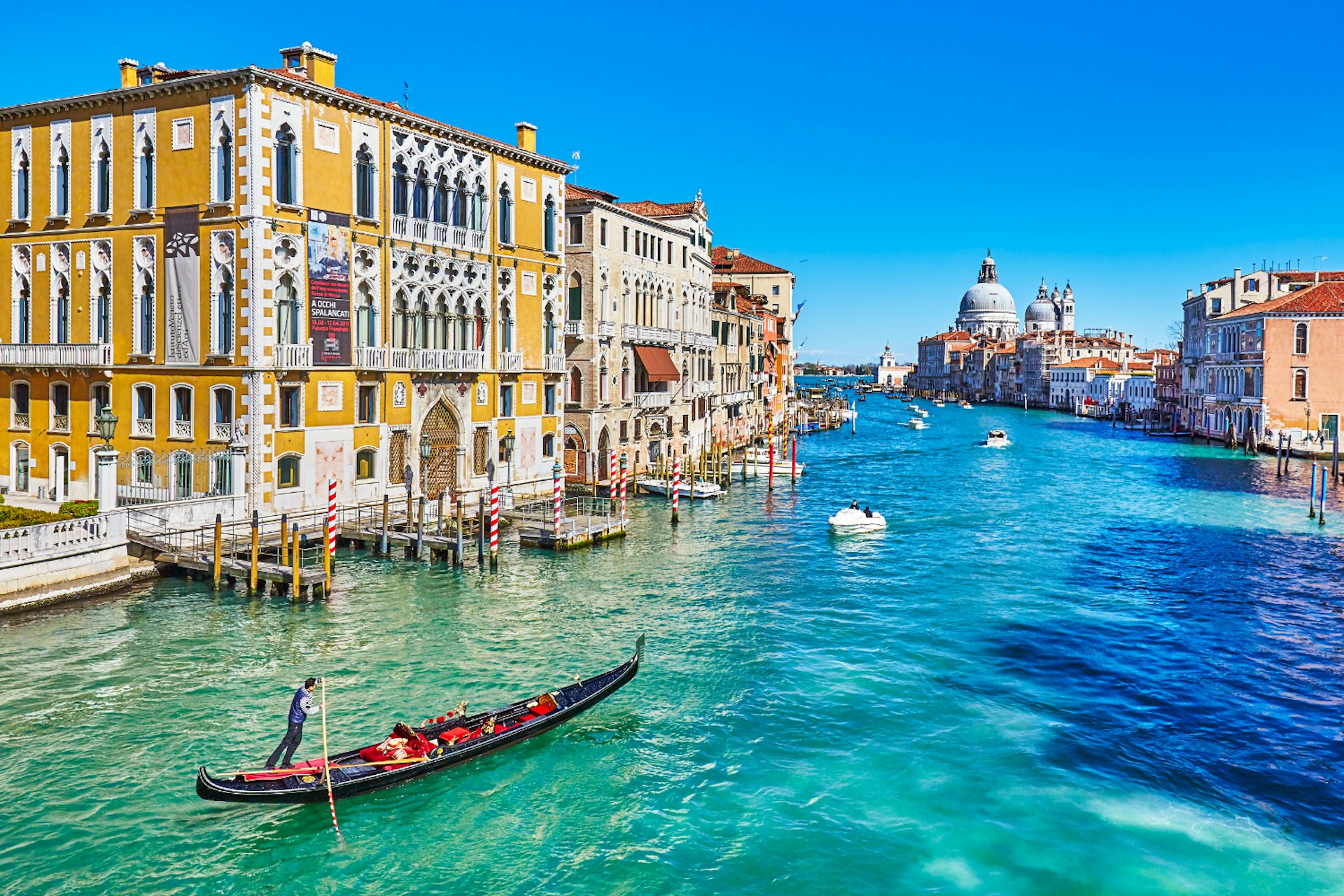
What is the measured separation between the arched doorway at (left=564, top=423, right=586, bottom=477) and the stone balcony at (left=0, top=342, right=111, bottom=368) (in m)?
15.5

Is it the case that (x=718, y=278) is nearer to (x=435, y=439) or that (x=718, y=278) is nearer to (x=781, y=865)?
(x=435, y=439)

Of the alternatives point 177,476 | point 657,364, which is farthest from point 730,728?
point 657,364

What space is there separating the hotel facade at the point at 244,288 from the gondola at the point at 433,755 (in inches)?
495

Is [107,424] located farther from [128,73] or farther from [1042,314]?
[1042,314]

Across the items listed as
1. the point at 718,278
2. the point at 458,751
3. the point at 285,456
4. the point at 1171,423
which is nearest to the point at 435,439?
the point at 285,456

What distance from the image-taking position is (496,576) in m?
23.8

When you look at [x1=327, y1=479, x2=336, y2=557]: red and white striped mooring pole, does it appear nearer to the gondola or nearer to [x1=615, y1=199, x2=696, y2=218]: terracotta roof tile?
the gondola

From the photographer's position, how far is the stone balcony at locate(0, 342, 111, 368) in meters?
25.8

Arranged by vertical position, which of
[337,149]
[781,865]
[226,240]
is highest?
[337,149]

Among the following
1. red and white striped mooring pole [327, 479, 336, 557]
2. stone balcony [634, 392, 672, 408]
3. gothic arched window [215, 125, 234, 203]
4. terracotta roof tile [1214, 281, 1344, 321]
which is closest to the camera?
red and white striped mooring pole [327, 479, 336, 557]

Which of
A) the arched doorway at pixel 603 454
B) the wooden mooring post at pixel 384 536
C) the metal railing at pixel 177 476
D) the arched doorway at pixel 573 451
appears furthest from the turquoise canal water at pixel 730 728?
the arched doorway at pixel 603 454

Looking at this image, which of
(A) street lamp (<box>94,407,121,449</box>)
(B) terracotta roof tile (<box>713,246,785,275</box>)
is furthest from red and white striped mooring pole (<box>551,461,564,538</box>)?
(B) terracotta roof tile (<box>713,246,785,275</box>)

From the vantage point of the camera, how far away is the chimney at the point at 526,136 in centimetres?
3194

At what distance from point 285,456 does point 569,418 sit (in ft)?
45.3
